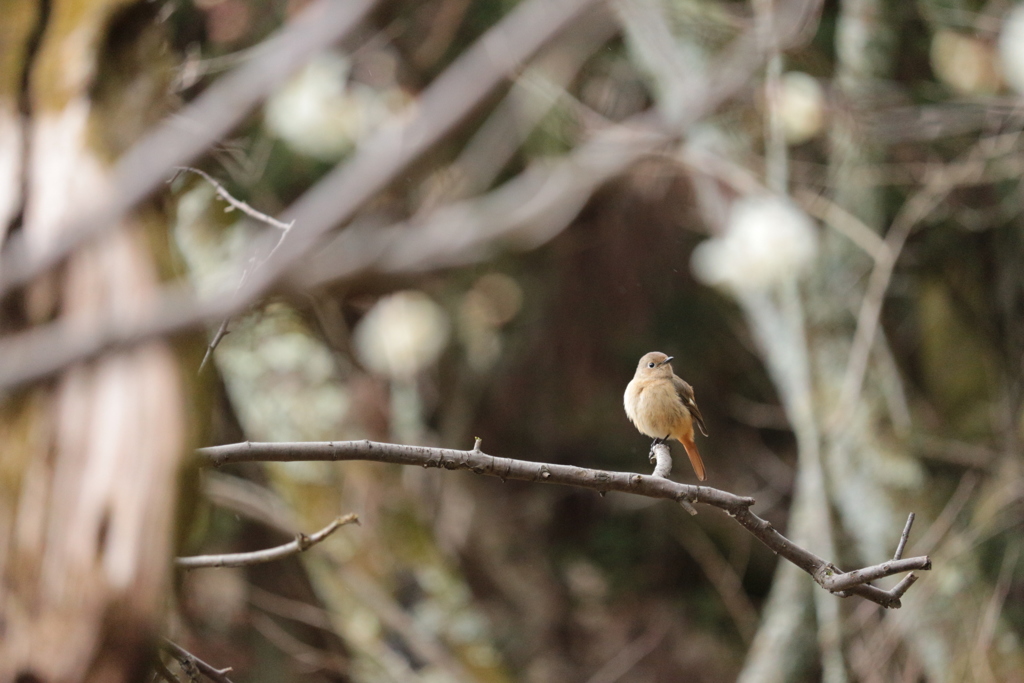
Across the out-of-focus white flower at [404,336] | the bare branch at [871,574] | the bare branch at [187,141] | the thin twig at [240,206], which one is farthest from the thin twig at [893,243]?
the bare branch at [187,141]

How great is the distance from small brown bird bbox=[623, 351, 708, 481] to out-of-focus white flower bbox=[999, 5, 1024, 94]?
13.2 feet

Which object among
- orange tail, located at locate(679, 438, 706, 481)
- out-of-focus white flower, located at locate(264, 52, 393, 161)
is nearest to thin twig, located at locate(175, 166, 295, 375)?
orange tail, located at locate(679, 438, 706, 481)

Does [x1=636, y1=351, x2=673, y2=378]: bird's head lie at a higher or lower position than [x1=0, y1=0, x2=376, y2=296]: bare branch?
lower

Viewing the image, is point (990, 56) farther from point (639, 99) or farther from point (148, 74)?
point (148, 74)

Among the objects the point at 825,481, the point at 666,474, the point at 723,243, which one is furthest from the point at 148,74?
the point at 723,243

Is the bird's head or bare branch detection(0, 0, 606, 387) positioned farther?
the bird's head

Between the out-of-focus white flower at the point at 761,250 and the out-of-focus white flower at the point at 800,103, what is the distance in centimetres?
56

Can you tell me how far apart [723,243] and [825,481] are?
4.70ft

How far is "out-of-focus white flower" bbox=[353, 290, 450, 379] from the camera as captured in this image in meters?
4.85

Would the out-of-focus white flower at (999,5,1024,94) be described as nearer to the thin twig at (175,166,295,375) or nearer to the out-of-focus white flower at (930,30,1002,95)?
the out-of-focus white flower at (930,30,1002,95)

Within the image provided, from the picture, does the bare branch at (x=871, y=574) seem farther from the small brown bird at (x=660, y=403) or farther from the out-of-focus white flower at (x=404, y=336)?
the out-of-focus white flower at (x=404, y=336)

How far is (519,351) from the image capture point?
5.14m

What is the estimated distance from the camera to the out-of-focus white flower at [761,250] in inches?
190

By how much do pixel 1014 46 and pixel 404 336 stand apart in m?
3.45
